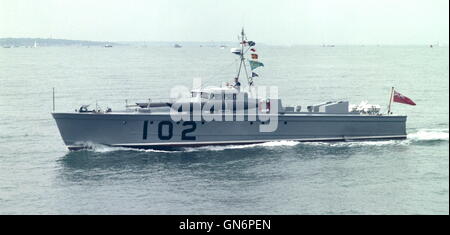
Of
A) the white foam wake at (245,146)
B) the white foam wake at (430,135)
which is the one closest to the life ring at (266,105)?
the white foam wake at (245,146)

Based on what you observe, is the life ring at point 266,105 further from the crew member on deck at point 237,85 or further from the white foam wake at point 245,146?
the white foam wake at point 245,146

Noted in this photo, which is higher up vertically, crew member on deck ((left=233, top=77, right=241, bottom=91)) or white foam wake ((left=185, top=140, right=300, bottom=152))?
crew member on deck ((left=233, top=77, right=241, bottom=91))

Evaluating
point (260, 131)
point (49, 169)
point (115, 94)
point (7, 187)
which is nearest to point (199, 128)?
point (260, 131)

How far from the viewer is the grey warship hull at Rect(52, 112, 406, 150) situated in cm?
3450

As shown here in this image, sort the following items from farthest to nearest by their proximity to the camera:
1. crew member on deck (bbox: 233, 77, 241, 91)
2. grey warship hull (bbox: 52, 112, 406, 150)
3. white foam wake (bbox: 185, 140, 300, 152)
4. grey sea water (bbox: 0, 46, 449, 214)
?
crew member on deck (bbox: 233, 77, 241, 91) → white foam wake (bbox: 185, 140, 300, 152) → grey warship hull (bbox: 52, 112, 406, 150) → grey sea water (bbox: 0, 46, 449, 214)

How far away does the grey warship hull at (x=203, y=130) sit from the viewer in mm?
34500

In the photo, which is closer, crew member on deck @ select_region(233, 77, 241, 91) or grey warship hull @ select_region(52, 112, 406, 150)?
grey warship hull @ select_region(52, 112, 406, 150)

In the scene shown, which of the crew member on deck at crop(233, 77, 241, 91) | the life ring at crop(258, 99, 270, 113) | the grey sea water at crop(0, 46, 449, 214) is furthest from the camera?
the crew member on deck at crop(233, 77, 241, 91)

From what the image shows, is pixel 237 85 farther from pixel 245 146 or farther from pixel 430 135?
pixel 430 135

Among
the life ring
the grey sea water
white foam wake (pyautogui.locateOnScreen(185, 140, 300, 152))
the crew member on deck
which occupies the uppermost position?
the crew member on deck

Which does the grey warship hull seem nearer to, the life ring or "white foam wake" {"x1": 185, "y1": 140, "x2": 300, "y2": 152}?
"white foam wake" {"x1": 185, "y1": 140, "x2": 300, "y2": 152}

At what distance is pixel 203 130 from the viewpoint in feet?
117

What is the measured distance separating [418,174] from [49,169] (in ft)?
66.3

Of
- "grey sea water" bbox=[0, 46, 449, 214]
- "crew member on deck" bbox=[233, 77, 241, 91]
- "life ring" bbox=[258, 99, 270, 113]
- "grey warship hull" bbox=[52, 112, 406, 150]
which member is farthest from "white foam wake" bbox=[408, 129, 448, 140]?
"crew member on deck" bbox=[233, 77, 241, 91]
